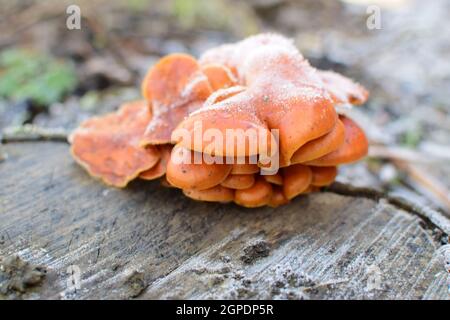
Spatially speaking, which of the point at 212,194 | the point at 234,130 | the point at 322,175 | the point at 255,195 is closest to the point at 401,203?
the point at 322,175

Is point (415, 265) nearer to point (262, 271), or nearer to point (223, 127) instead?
point (262, 271)

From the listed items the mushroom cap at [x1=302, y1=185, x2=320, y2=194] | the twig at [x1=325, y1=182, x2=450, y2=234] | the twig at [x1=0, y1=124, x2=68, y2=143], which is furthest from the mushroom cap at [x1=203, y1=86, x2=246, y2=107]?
the twig at [x1=0, y1=124, x2=68, y2=143]

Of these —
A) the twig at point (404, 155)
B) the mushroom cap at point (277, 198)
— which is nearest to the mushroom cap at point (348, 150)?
the mushroom cap at point (277, 198)

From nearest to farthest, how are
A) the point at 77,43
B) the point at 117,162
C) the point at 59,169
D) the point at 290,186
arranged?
the point at 290,186
the point at 117,162
the point at 59,169
the point at 77,43

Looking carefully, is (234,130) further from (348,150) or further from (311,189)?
(311,189)

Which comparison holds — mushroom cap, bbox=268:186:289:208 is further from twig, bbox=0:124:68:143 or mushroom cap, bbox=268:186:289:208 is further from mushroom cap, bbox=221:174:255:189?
twig, bbox=0:124:68:143
